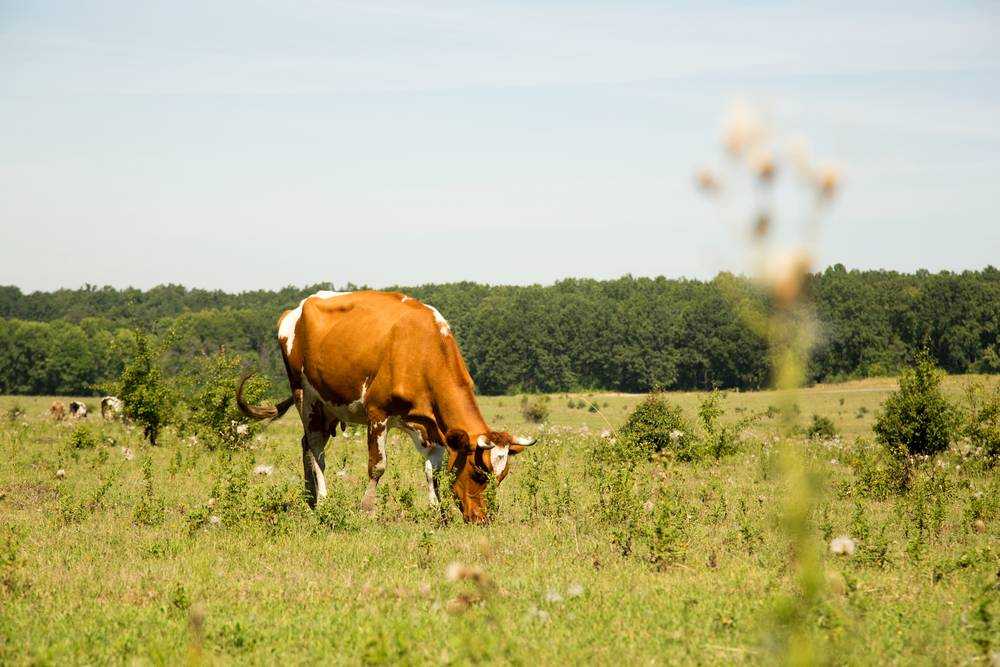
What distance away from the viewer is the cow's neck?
39.3ft

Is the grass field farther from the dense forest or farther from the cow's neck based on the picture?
the dense forest

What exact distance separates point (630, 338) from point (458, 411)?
9925 cm

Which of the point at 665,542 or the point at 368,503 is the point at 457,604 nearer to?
the point at 665,542

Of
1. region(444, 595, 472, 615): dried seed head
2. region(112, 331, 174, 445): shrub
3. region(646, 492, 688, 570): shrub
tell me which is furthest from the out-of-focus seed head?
region(112, 331, 174, 445): shrub

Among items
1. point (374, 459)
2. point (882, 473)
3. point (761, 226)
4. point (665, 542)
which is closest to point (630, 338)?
point (882, 473)

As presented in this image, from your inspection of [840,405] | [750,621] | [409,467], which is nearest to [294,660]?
[750,621]

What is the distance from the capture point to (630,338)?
362 ft

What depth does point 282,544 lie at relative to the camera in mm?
10000

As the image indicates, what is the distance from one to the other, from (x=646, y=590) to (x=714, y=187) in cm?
571

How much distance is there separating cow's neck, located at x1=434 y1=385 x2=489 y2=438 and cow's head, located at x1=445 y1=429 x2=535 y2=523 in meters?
0.25

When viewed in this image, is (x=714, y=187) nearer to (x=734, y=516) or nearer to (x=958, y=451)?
(x=734, y=516)

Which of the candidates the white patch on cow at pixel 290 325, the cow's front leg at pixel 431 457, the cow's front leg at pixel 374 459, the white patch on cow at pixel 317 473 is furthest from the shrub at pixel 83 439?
the cow's front leg at pixel 431 457

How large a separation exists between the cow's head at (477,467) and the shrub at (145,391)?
12.7 m

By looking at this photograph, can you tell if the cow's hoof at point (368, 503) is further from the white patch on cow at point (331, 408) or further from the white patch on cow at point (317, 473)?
the white patch on cow at point (331, 408)
